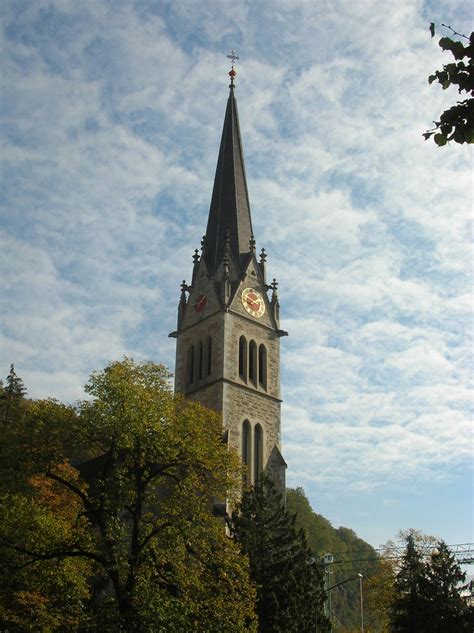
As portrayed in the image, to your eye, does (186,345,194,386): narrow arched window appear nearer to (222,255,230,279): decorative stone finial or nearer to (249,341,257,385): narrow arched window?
(249,341,257,385): narrow arched window

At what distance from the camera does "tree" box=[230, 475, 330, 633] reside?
81.6 ft

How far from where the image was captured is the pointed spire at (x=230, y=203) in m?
45.2

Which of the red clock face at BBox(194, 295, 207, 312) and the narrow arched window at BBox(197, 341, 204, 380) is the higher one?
the red clock face at BBox(194, 295, 207, 312)

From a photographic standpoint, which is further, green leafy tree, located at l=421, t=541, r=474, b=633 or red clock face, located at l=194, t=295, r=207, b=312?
red clock face, located at l=194, t=295, r=207, b=312

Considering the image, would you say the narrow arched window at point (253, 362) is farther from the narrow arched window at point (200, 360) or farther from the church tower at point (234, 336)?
the narrow arched window at point (200, 360)

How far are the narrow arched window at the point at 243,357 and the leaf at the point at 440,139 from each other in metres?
33.0

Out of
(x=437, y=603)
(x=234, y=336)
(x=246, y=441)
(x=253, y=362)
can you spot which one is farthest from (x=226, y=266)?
(x=437, y=603)

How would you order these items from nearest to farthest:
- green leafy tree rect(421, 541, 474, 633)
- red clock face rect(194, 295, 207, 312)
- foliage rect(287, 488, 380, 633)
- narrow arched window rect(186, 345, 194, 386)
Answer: green leafy tree rect(421, 541, 474, 633), narrow arched window rect(186, 345, 194, 386), red clock face rect(194, 295, 207, 312), foliage rect(287, 488, 380, 633)

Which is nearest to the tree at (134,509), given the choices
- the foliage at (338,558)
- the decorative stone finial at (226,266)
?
the decorative stone finial at (226,266)

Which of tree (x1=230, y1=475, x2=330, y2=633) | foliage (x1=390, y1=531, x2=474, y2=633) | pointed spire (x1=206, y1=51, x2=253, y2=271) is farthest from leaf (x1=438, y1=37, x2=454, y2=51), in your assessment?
pointed spire (x1=206, y1=51, x2=253, y2=271)

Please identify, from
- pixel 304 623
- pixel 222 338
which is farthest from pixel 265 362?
pixel 304 623

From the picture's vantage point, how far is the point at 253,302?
141ft

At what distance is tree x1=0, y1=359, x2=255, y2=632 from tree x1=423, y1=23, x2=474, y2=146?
47.8 ft

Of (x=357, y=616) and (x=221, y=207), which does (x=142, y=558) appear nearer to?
(x=221, y=207)
